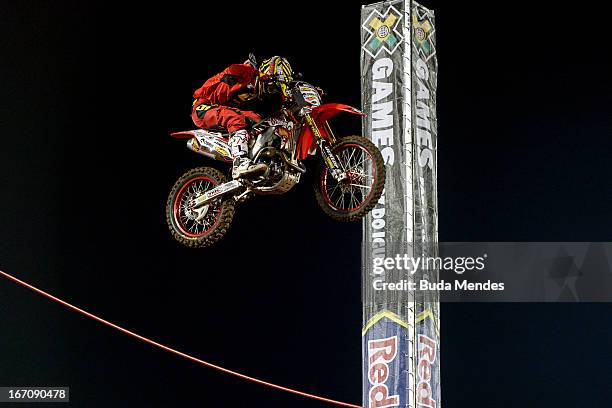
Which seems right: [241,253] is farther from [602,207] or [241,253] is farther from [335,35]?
[602,207]

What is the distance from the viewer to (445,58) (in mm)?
5746

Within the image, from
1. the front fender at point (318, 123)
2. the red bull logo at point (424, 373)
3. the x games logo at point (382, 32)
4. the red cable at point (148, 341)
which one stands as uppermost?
the x games logo at point (382, 32)

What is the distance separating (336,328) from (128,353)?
1.34m

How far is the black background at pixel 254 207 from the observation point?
5.48 m

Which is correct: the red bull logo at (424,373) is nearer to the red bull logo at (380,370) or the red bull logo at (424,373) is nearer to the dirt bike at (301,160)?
the red bull logo at (380,370)

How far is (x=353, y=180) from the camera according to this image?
14.8 ft

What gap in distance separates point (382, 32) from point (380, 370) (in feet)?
6.06

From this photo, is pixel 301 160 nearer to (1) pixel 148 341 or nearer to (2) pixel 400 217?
(2) pixel 400 217

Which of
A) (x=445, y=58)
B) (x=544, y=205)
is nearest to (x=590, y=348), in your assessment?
(x=544, y=205)

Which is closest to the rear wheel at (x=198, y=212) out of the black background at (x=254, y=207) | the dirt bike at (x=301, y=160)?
the dirt bike at (x=301, y=160)

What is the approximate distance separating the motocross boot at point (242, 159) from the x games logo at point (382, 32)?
0.91 metres


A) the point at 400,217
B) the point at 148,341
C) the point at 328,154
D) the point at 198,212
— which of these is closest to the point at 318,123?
the point at 328,154

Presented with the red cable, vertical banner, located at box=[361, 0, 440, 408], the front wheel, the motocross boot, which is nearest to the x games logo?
vertical banner, located at box=[361, 0, 440, 408]

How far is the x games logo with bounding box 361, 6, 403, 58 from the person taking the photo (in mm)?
Answer: 4941
